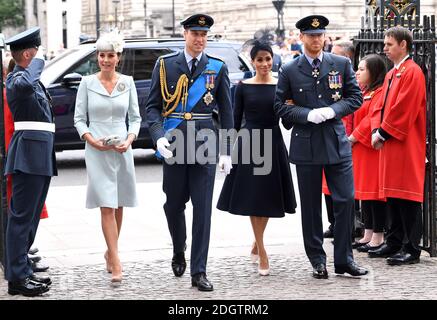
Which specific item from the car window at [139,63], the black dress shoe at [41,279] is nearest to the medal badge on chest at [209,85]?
the black dress shoe at [41,279]

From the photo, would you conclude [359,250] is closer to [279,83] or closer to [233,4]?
[279,83]

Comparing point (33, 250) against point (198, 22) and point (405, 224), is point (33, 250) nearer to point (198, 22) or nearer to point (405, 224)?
point (198, 22)

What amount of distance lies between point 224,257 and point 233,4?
2302 inches

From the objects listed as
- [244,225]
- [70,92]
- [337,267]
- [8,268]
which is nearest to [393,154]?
[337,267]

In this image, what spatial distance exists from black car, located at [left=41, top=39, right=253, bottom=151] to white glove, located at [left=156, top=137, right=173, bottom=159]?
26.3 feet

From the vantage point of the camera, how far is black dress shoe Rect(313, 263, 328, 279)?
8227mm

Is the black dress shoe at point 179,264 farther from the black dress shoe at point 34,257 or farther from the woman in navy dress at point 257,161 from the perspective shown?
the black dress shoe at point 34,257

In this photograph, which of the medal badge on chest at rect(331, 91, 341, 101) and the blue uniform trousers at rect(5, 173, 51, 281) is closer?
the blue uniform trousers at rect(5, 173, 51, 281)

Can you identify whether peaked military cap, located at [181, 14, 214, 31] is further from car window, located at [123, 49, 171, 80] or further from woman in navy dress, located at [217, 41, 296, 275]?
car window, located at [123, 49, 171, 80]

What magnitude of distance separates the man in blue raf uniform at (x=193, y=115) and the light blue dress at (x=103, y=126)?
0.73 ft

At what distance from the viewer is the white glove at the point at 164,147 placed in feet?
25.9

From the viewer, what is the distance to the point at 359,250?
369 inches

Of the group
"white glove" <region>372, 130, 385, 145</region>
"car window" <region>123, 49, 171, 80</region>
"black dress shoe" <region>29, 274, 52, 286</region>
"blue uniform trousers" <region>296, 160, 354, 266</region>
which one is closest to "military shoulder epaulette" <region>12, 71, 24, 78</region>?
"black dress shoe" <region>29, 274, 52, 286</region>

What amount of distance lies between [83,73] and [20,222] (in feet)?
29.3
